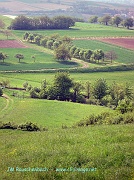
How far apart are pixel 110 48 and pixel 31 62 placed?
33.3m

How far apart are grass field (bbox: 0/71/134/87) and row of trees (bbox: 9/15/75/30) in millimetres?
69064

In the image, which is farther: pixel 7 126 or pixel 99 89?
pixel 99 89

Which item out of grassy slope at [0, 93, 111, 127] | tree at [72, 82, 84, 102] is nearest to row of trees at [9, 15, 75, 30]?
tree at [72, 82, 84, 102]

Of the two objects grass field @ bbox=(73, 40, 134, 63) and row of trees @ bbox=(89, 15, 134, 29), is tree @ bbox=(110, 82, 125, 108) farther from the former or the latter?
row of trees @ bbox=(89, 15, 134, 29)

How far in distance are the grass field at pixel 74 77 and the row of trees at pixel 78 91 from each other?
25.2 feet

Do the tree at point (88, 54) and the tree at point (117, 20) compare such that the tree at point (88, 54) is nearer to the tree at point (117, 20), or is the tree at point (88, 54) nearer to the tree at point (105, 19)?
the tree at point (117, 20)

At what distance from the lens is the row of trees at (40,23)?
138750 mm

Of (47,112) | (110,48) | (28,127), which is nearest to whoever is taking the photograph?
(28,127)

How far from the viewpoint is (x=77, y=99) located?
5944 cm

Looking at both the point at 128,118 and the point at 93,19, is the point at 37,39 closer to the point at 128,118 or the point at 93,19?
the point at 93,19

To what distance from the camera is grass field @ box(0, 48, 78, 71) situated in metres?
80.3

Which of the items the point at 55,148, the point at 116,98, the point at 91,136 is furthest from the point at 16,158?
the point at 116,98

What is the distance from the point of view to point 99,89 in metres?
59.8

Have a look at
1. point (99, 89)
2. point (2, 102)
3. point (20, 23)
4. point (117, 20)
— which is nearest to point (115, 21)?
point (117, 20)
